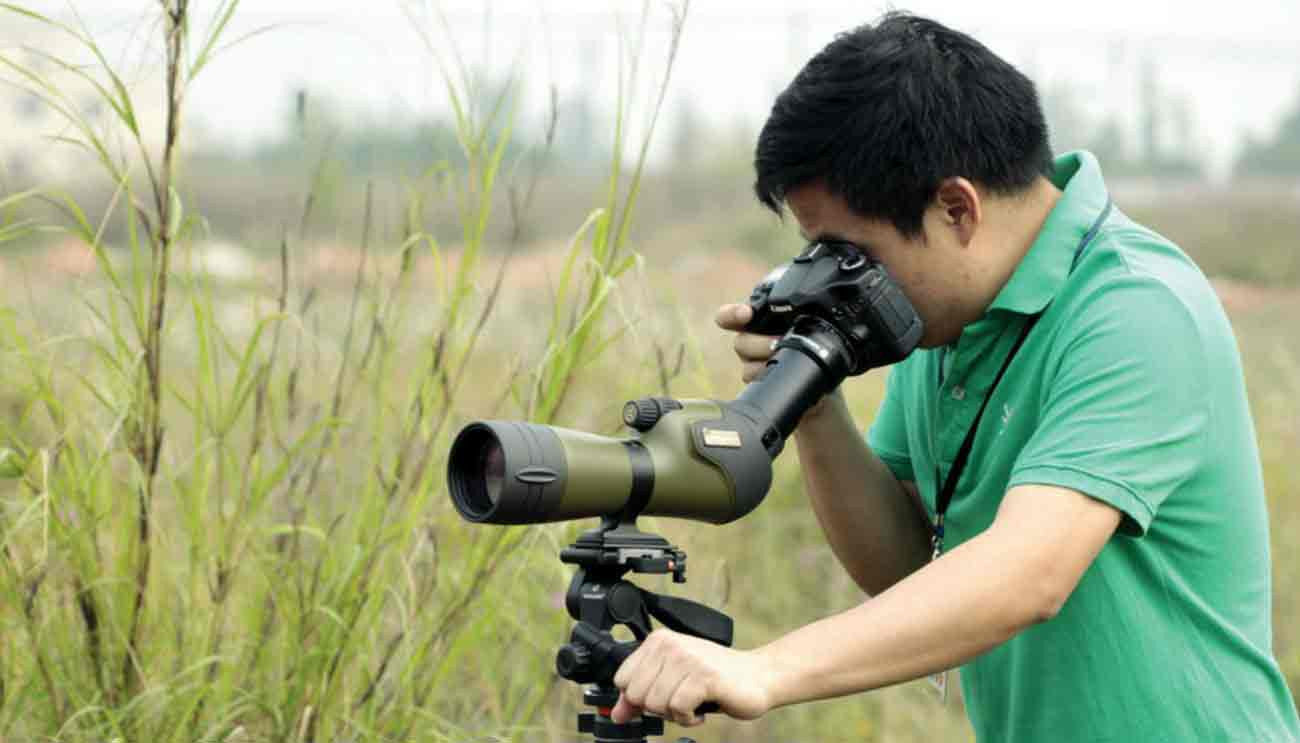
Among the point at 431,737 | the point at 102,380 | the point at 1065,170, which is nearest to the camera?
the point at 1065,170

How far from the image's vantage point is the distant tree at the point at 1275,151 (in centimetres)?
1165

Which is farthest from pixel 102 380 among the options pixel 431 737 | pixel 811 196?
pixel 811 196

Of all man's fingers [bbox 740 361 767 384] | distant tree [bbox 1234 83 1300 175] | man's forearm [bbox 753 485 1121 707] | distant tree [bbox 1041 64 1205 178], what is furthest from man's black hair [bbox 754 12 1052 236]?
distant tree [bbox 1234 83 1300 175]

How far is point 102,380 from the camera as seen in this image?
3148 millimetres

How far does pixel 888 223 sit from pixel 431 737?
3.78ft

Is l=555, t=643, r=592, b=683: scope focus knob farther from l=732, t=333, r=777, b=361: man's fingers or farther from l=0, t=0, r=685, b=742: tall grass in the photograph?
l=0, t=0, r=685, b=742: tall grass

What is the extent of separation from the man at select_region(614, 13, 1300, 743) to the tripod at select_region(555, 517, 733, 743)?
3.4 inches

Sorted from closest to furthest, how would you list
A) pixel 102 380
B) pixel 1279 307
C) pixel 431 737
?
1. pixel 431 737
2. pixel 102 380
3. pixel 1279 307

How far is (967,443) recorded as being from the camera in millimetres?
2352

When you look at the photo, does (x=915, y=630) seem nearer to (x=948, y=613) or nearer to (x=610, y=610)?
(x=948, y=613)

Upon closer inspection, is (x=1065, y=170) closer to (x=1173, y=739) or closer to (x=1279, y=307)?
(x=1173, y=739)

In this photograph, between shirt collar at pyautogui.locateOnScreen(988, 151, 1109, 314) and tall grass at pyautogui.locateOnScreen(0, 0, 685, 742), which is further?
tall grass at pyautogui.locateOnScreen(0, 0, 685, 742)

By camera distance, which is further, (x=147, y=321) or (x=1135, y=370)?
(x=147, y=321)

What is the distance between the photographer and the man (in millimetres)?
1940
